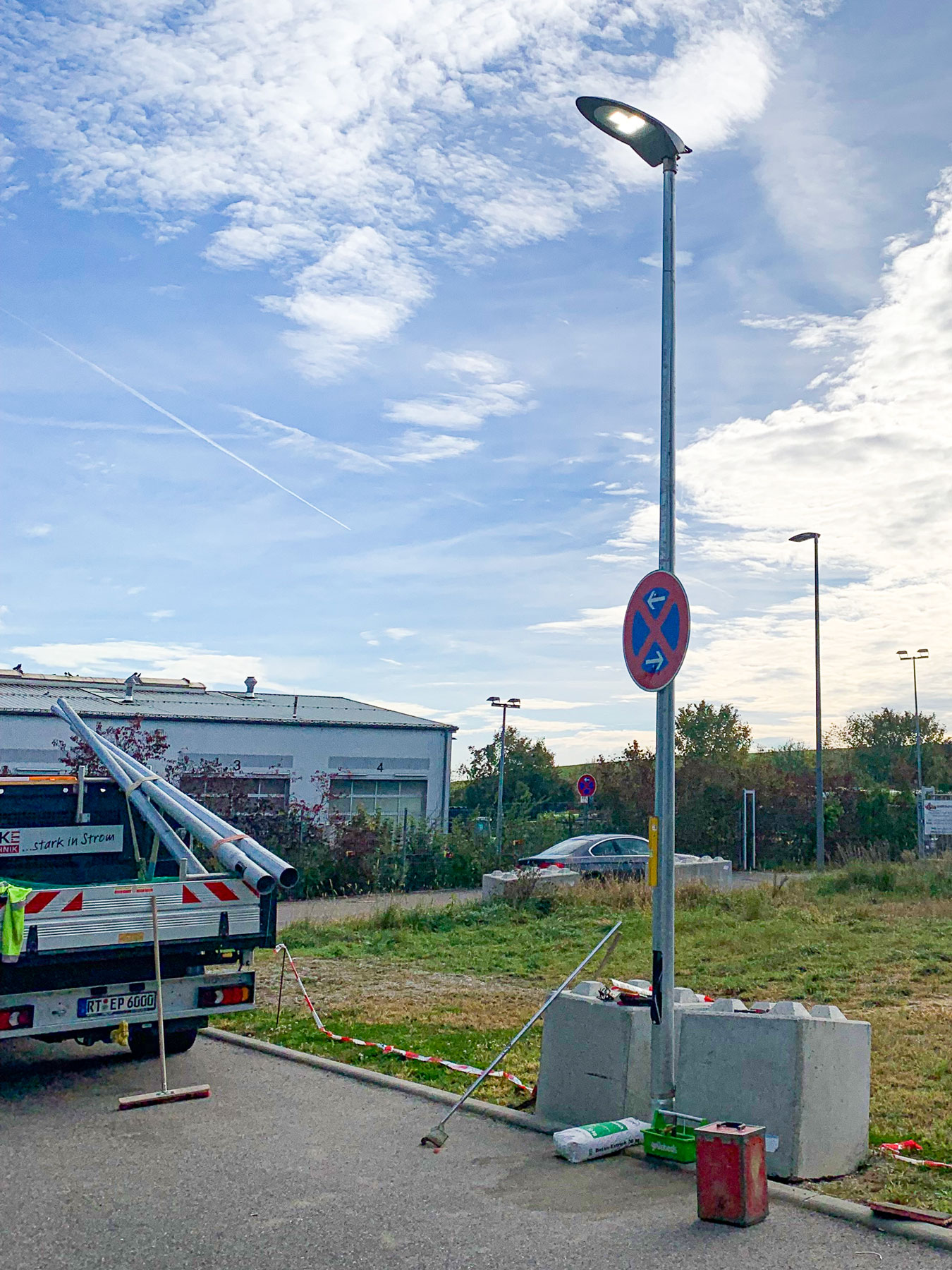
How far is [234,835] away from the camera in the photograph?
8883mm

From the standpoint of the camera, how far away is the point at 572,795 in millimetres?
60250

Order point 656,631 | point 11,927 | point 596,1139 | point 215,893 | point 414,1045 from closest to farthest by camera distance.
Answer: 1. point 596,1139
2. point 656,631
3. point 11,927
4. point 215,893
5. point 414,1045

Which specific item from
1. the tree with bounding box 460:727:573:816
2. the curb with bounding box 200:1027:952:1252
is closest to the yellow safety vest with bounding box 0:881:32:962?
the curb with bounding box 200:1027:952:1252

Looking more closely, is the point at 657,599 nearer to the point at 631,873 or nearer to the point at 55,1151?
the point at 55,1151

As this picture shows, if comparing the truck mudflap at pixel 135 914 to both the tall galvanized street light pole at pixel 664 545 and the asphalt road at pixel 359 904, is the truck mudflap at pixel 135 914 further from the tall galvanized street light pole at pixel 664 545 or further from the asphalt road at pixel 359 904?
the asphalt road at pixel 359 904

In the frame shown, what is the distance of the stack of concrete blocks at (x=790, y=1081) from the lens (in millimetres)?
5953

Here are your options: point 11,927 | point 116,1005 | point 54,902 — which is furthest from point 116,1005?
point 11,927

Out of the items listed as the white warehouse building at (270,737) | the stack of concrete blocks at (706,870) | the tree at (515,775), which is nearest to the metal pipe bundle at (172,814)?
the stack of concrete blocks at (706,870)

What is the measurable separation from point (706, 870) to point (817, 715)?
8.10 m

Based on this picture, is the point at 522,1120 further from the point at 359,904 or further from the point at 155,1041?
the point at 359,904

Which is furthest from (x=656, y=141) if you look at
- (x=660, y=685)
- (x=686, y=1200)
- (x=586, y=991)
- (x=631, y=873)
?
(x=631, y=873)

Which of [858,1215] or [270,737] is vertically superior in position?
[270,737]

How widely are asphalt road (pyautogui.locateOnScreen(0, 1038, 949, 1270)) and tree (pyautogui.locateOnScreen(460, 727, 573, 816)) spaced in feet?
149

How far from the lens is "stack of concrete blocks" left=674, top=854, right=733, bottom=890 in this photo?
2583 centimetres
